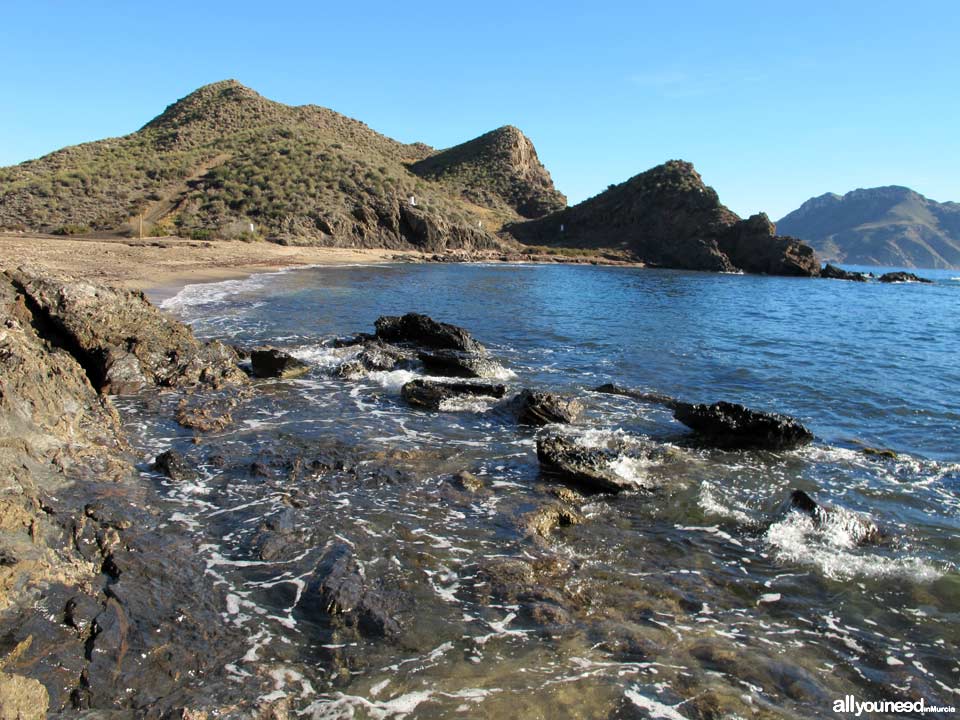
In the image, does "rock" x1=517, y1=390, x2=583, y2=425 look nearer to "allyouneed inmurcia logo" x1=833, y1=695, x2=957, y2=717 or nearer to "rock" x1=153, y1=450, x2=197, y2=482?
"rock" x1=153, y1=450, x2=197, y2=482

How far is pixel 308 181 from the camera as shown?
63.1m

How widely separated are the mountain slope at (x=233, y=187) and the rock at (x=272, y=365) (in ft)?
129

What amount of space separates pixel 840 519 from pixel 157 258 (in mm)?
36030

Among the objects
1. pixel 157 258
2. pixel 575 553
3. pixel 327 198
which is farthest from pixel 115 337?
pixel 327 198

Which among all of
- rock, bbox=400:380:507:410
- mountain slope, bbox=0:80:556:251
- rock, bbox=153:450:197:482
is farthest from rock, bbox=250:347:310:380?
mountain slope, bbox=0:80:556:251

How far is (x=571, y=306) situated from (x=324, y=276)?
16245 mm

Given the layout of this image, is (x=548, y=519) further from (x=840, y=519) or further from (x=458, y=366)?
(x=458, y=366)

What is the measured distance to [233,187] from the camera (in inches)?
2280

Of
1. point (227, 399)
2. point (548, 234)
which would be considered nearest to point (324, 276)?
point (227, 399)

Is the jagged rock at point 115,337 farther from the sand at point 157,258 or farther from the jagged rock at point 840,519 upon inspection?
the jagged rock at point 840,519

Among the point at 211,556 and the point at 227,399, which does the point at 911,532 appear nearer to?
the point at 211,556

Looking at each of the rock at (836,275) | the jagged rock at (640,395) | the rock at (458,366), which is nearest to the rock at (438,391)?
the rock at (458,366)

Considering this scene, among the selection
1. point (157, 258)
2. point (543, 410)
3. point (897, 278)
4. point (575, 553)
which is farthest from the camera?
point (897, 278)

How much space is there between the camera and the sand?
80.4 ft
